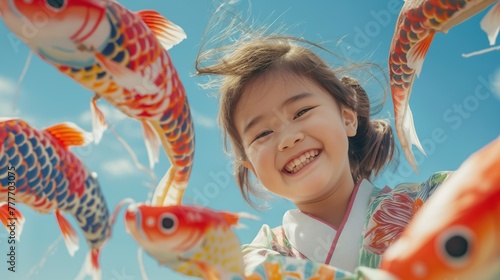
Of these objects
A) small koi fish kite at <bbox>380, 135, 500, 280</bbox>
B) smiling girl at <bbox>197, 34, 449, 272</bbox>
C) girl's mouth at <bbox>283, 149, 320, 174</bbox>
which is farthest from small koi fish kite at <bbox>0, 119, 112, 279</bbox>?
small koi fish kite at <bbox>380, 135, 500, 280</bbox>

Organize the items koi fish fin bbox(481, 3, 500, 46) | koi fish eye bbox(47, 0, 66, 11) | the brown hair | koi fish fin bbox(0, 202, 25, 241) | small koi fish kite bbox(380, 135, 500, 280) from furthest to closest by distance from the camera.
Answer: the brown hair, koi fish fin bbox(0, 202, 25, 241), koi fish fin bbox(481, 3, 500, 46), koi fish eye bbox(47, 0, 66, 11), small koi fish kite bbox(380, 135, 500, 280)

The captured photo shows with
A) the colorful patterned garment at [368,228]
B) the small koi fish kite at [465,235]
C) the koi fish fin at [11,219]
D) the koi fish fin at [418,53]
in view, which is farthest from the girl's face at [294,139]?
the small koi fish kite at [465,235]

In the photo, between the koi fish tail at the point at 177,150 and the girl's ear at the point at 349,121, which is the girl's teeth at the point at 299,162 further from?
the koi fish tail at the point at 177,150

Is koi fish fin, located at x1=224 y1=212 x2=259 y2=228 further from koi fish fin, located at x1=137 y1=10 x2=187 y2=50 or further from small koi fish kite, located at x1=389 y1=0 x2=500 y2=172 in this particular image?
small koi fish kite, located at x1=389 y1=0 x2=500 y2=172

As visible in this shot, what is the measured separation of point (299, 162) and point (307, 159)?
0.03 m

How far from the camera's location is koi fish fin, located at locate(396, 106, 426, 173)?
1.53 m

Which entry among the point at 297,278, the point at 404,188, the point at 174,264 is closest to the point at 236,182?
the point at 404,188

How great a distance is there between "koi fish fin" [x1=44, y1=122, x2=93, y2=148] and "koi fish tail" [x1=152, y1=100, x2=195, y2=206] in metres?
0.26

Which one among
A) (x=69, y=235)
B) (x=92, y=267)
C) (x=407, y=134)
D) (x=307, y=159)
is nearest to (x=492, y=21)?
(x=407, y=134)

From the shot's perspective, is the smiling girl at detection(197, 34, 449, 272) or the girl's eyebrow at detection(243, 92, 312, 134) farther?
the girl's eyebrow at detection(243, 92, 312, 134)

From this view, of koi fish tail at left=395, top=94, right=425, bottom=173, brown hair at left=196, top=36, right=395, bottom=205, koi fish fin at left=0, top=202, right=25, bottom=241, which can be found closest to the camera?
koi fish fin at left=0, top=202, right=25, bottom=241

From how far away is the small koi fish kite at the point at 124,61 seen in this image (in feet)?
3.21

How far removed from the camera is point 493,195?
0.48 meters

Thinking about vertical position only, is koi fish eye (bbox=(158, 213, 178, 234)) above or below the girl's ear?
below
